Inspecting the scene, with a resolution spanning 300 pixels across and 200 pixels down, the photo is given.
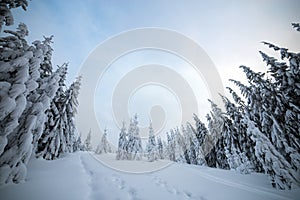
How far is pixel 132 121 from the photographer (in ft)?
124

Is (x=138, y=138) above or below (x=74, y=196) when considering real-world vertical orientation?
above

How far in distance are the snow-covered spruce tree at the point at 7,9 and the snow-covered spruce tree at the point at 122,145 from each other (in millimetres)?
29490

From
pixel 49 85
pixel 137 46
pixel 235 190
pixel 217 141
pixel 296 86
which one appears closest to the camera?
pixel 235 190

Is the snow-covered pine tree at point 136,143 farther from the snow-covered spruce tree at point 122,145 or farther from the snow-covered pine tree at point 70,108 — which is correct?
the snow-covered pine tree at point 70,108

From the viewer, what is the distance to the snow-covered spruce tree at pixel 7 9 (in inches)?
219

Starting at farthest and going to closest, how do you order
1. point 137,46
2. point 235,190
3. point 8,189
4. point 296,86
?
point 137,46
point 296,86
point 235,190
point 8,189

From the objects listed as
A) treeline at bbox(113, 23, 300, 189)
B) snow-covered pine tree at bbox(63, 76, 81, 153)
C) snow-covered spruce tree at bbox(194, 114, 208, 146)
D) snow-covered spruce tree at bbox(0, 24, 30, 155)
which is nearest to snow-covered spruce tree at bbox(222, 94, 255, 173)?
treeline at bbox(113, 23, 300, 189)

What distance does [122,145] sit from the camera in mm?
34906

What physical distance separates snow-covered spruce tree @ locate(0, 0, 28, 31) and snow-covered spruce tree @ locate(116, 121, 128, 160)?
29490 millimetres

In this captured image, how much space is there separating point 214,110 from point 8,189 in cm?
2786

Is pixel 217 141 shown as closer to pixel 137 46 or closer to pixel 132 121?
pixel 132 121

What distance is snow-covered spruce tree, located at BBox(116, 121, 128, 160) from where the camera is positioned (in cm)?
3121

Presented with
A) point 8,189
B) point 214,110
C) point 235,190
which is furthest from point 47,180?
point 214,110

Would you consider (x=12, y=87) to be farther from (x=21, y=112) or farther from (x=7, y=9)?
(x=7, y=9)
